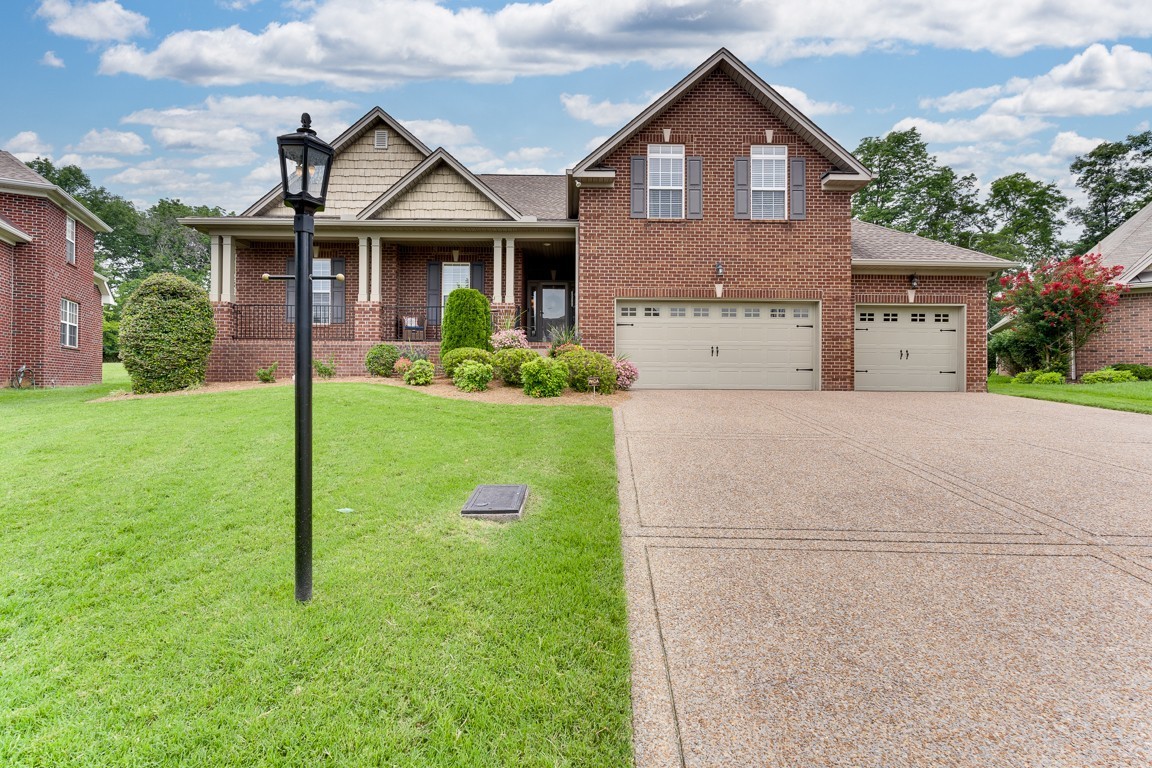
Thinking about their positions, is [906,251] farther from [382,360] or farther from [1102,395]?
[382,360]

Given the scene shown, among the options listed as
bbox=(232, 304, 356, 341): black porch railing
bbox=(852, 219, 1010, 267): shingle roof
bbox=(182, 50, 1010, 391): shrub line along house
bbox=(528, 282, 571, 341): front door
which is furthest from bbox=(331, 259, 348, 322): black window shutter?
bbox=(852, 219, 1010, 267): shingle roof

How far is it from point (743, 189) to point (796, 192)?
1315mm

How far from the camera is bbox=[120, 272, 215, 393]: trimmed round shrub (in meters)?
10.5

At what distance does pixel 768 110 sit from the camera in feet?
42.3

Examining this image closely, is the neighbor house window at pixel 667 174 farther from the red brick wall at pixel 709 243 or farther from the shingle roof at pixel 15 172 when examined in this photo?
the shingle roof at pixel 15 172

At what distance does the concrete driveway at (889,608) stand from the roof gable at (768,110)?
8.83m

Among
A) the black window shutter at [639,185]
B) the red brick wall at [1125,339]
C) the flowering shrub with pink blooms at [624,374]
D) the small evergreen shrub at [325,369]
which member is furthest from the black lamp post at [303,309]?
the red brick wall at [1125,339]

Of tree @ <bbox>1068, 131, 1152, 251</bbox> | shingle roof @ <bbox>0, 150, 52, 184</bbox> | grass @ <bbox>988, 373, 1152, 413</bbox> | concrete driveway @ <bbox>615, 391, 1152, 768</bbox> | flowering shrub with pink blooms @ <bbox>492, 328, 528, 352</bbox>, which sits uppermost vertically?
tree @ <bbox>1068, 131, 1152, 251</bbox>

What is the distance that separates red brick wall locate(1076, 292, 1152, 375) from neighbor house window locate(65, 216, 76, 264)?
103 feet

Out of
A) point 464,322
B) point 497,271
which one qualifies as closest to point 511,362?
point 464,322

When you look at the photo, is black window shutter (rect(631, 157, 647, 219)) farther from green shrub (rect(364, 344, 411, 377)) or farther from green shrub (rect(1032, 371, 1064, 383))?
green shrub (rect(1032, 371, 1064, 383))

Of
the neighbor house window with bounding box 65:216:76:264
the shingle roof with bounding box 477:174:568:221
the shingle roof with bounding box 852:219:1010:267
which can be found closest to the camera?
the shingle roof with bounding box 852:219:1010:267

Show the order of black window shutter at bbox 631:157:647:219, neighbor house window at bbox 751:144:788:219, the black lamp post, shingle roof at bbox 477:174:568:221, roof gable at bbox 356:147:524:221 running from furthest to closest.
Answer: shingle roof at bbox 477:174:568:221 < roof gable at bbox 356:147:524:221 < neighbor house window at bbox 751:144:788:219 < black window shutter at bbox 631:157:647:219 < the black lamp post

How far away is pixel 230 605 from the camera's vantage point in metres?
2.69
